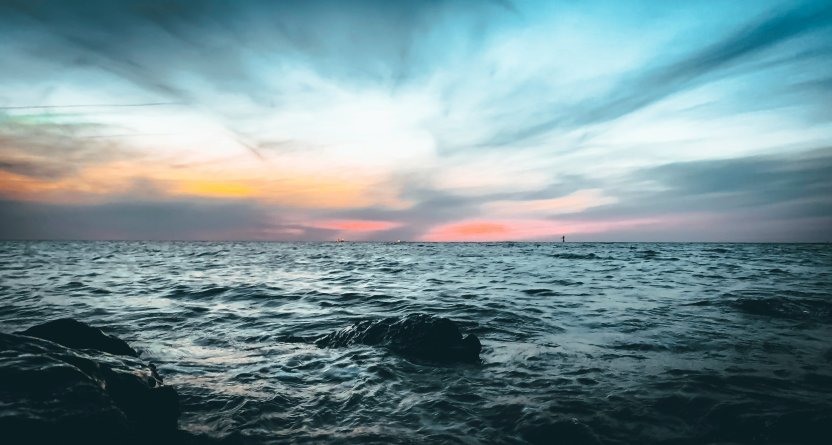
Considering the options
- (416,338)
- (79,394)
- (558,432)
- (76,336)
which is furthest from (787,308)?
(76,336)

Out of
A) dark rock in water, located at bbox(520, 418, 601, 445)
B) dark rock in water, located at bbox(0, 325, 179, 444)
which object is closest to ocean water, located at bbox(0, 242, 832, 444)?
dark rock in water, located at bbox(520, 418, 601, 445)

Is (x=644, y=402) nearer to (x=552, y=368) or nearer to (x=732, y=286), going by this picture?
(x=552, y=368)

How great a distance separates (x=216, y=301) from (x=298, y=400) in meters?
9.43

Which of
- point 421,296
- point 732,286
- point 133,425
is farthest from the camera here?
point 732,286

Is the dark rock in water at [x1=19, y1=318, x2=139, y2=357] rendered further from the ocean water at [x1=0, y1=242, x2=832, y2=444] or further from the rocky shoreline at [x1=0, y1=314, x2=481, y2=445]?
the ocean water at [x1=0, y1=242, x2=832, y2=444]

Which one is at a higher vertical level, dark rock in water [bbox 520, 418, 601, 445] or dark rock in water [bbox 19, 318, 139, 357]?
dark rock in water [bbox 19, 318, 139, 357]

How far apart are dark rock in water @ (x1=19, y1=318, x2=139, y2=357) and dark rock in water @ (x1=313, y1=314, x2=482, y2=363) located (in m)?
3.26

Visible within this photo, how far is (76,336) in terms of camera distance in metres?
5.32

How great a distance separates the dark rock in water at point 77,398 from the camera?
311 cm

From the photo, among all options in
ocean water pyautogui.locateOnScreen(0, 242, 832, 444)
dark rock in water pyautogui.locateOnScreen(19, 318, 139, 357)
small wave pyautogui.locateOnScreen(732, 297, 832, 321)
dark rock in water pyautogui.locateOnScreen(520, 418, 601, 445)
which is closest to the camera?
dark rock in water pyautogui.locateOnScreen(520, 418, 601, 445)

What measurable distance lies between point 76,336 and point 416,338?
489 cm

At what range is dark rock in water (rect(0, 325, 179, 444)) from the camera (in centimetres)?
311

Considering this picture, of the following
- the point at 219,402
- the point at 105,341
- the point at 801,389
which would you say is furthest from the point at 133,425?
the point at 801,389

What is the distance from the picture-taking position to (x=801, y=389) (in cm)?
500
